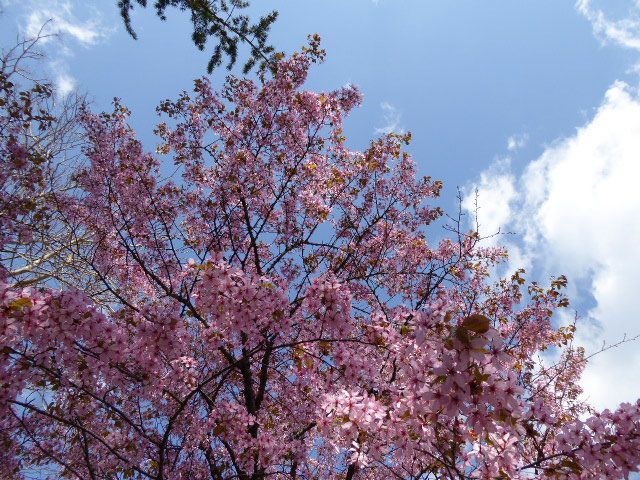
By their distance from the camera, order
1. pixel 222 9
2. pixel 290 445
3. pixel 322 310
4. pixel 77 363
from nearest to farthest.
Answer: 1. pixel 77 363
2. pixel 322 310
3. pixel 290 445
4. pixel 222 9

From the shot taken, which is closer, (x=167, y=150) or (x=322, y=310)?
(x=322, y=310)

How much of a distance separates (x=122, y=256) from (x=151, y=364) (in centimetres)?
571

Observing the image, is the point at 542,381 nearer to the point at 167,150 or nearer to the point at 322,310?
the point at 322,310

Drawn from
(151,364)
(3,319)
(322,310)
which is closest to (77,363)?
(151,364)

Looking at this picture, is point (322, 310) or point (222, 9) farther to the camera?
point (222, 9)

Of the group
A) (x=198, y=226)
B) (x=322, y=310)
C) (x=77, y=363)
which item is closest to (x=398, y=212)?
(x=198, y=226)

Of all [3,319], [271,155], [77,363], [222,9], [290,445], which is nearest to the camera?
[3,319]

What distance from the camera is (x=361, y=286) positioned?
27.5 feet

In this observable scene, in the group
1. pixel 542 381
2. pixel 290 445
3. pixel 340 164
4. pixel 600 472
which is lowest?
pixel 600 472

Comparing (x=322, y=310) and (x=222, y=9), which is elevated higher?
(x=222, y=9)

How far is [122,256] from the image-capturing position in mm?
8625

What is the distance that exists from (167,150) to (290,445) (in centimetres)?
688

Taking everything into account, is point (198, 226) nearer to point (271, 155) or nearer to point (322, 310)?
point (271, 155)

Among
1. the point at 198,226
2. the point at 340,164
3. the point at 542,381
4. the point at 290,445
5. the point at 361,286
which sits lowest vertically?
the point at 290,445
